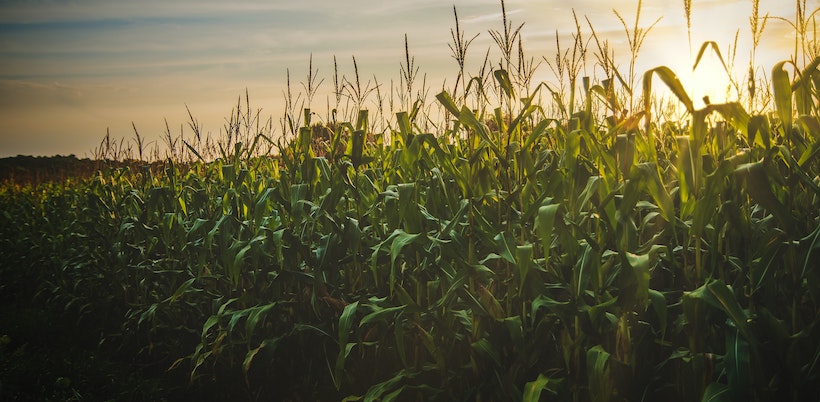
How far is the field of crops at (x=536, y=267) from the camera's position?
1927 millimetres

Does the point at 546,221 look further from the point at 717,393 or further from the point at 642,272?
the point at 717,393

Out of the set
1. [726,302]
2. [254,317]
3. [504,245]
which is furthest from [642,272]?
[254,317]

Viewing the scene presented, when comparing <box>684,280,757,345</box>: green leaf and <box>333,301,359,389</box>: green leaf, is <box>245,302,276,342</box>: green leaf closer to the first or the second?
<box>333,301,359,389</box>: green leaf

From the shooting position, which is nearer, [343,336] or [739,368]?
[739,368]

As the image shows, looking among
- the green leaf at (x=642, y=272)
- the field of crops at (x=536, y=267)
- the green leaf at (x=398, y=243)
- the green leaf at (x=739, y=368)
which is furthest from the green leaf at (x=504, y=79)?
the green leaf at (x=739, y=368)

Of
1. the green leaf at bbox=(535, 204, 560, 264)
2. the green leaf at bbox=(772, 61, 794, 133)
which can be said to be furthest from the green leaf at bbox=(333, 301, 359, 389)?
the green leaf at bbox=(772, 61, 794, 133)

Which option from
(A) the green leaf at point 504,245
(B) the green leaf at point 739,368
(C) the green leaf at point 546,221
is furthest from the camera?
(A) the green leaf at point 504,245

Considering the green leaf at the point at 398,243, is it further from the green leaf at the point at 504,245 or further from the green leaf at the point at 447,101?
the green leaf at the point at 447,101

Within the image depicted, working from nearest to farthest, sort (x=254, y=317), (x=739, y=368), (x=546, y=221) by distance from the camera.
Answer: (x=739, y=368)
(x=546, y=221)
(x=254, y=317)

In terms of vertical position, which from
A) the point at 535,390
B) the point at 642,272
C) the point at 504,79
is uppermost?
the point at 504,79

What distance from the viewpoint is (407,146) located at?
282 centimetres

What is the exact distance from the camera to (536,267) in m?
2.21

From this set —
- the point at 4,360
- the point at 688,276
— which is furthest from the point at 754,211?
the point at 4,360

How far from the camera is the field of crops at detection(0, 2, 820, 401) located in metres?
1.93
